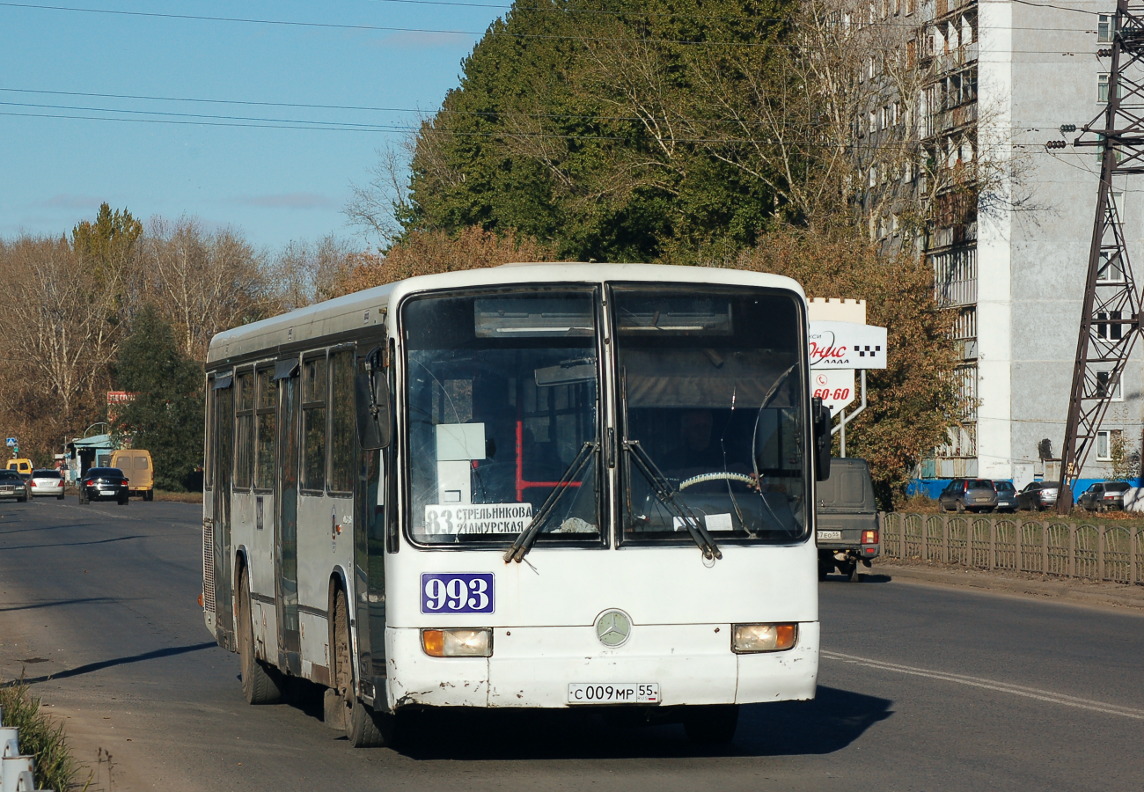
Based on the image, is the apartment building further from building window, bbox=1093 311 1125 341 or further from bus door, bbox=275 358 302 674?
bus door, bbox=275 358 302 674

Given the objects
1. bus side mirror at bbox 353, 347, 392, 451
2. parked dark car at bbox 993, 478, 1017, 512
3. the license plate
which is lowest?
parked dark car at bbox 993, 478, 1017, 512

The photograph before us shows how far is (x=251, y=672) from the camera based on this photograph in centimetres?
1276

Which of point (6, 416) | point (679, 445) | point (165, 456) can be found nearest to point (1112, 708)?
point (679, 445)

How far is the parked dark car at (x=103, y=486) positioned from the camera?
75875mm

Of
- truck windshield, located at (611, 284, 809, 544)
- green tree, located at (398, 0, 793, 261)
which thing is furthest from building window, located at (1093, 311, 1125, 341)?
truck windshield, located at (611, 284, 809, 544)

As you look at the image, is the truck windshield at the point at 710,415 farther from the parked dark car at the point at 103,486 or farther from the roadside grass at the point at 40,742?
the parked dark car at the point at 103,486

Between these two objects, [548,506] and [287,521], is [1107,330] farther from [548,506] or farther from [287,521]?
[548,506]

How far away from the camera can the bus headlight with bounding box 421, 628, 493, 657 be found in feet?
29.2

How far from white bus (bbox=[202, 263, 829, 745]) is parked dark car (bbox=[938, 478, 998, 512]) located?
54.5 metres

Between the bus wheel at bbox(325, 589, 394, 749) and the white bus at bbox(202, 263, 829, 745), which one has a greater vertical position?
the white bus at bbox(202, 263, 829, 745)

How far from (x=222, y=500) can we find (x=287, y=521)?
2.41m

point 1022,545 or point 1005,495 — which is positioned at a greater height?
point 1022,545

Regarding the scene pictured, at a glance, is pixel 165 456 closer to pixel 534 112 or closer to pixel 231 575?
pixel 534 112

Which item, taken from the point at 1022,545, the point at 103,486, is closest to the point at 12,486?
the point at 103,486
